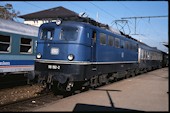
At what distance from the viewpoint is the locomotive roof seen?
1395cm

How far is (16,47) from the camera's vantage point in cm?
1479

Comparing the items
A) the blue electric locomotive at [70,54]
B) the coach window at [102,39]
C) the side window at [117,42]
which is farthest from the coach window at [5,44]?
the side window at [117,42]

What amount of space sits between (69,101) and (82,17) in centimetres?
467

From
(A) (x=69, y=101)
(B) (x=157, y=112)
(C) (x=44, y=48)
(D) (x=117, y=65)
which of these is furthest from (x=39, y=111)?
(D) (x=117, y=65)

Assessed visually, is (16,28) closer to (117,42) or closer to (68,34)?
(68,34)

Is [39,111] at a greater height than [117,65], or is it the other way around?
[117,65]

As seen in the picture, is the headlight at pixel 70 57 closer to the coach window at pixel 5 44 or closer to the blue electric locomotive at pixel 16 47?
the blue electric locomotive at pixel 16 47

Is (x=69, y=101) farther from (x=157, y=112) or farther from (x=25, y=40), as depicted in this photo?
(x=25, y=40)

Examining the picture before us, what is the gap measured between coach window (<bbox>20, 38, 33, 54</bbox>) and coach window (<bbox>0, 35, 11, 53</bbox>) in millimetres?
1055

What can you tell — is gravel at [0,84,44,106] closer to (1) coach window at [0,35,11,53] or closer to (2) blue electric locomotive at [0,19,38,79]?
(2) blue electric locomotive at [0,19,38,79]

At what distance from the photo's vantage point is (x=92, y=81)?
42.1 feet

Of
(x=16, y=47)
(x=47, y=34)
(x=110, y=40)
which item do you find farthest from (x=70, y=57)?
(x=16, y=47)

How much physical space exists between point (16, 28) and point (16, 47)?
1.07 m

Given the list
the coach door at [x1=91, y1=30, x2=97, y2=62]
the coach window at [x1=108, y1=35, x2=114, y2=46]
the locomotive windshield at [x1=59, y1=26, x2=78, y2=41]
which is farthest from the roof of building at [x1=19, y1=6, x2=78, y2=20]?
the locomotive windshield at [x1=59, y1=26, x2=78, y2=41]
